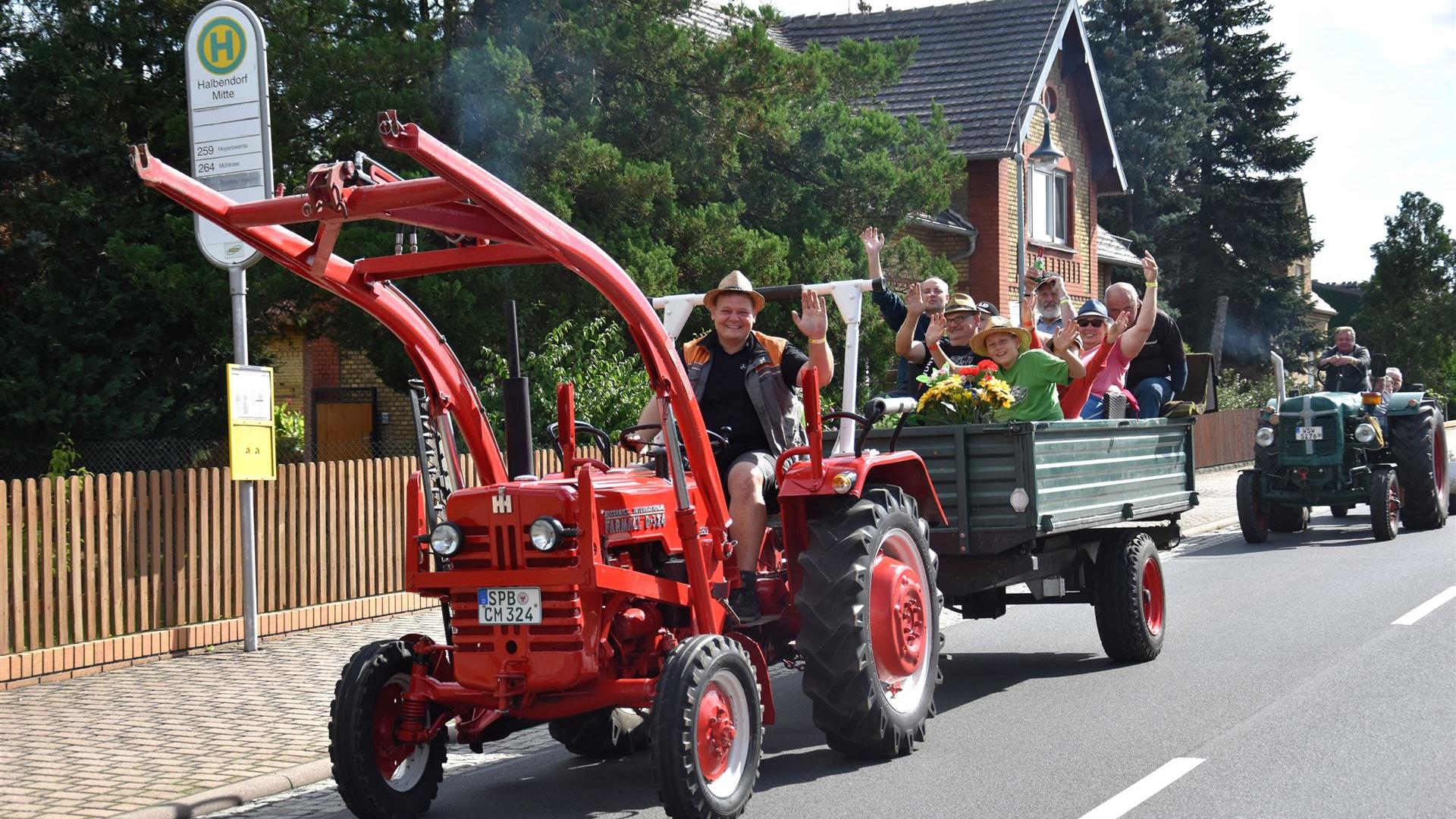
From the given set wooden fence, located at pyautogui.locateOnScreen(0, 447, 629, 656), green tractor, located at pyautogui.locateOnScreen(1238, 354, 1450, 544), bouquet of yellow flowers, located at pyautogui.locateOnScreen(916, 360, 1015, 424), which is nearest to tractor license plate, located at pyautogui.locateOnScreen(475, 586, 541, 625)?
bouquet of yellow flowers, located at pyautogui.locateOnScreen(916, 360, 1015, 424)

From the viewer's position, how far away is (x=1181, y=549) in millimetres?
16719

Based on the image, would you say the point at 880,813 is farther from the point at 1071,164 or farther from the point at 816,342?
the point at 1071,164

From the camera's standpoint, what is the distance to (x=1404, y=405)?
57.4 ft

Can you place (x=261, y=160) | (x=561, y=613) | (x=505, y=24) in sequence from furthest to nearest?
(x=505, y=24), (x=261, y=160), (x=561, y=613)

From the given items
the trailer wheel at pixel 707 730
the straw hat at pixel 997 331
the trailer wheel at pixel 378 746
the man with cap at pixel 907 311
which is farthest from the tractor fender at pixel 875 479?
the man with cap at pixel 907 311

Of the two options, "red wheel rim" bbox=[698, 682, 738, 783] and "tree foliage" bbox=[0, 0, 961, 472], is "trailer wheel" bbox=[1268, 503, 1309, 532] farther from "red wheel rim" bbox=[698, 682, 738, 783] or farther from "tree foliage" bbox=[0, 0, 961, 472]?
"red wheel rim" bbox=[698, 682, 738, 783]

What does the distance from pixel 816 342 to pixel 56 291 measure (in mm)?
13050

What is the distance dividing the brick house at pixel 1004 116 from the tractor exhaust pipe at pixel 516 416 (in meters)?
21.7

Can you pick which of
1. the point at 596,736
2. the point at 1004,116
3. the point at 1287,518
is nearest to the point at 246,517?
the point at 596,736

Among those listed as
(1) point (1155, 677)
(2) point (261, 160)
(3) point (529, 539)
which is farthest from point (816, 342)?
(2) point (261, 160)

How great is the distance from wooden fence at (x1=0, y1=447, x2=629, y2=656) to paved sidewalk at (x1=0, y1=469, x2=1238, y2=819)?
38 centimetres

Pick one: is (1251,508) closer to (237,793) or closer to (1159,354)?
(1159,354)

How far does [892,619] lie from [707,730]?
1.47 metres

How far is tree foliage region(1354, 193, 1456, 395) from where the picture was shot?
54.0 metres
